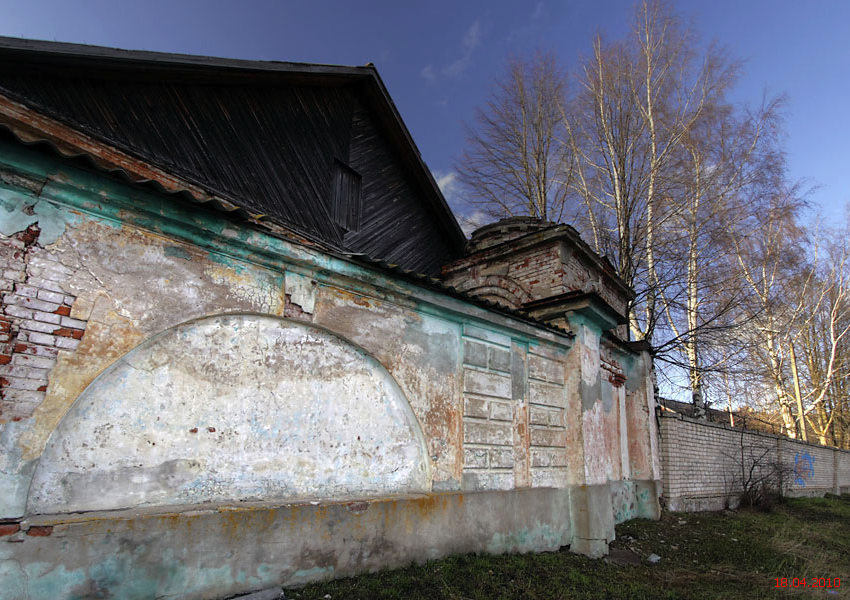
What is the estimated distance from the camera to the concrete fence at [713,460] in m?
9.69

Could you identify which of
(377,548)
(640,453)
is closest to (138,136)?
(377,548)

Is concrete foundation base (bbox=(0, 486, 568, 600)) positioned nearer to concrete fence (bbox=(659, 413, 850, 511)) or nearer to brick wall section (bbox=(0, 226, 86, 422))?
brick wall section (bbox=(0, 226, 86, 422))

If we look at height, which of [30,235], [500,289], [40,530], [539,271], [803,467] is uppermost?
[539,271]

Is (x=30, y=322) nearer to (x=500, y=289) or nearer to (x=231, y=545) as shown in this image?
(x=231, y=545)

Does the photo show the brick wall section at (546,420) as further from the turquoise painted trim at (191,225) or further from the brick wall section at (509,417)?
the turquoise painted trim at (191,225)

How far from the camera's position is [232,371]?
3.59 metres

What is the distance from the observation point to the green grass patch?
382cm

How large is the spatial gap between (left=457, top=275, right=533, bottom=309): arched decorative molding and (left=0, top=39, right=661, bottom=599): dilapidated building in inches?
84.9

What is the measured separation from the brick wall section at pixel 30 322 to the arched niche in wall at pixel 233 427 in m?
0.29

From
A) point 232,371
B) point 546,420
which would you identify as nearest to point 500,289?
point 546,420

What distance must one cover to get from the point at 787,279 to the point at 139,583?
874 inches

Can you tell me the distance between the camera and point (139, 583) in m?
2.82

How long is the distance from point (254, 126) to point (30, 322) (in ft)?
16.3

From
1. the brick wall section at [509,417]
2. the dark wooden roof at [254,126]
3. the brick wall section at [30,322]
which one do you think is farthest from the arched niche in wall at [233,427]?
the dark wooden roof at [254,126]
